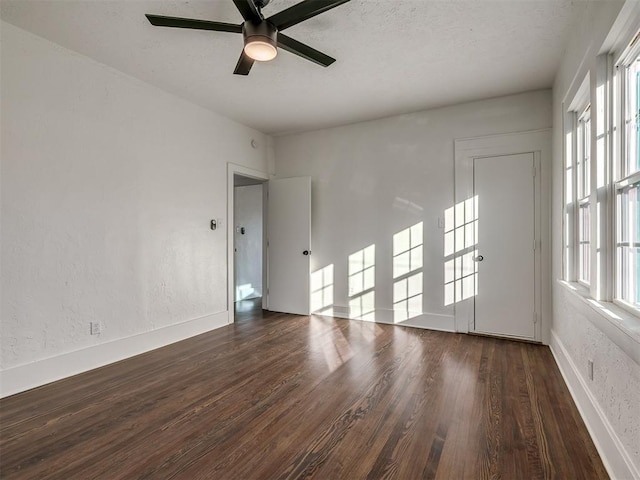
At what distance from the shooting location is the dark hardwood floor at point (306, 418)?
1.71m

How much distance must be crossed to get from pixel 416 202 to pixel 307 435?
124 inches

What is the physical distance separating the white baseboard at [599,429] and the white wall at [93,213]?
371 centimetres

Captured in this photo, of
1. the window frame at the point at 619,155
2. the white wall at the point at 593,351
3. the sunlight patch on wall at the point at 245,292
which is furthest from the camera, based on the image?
the sunlight patch on wall at the point at 245,292

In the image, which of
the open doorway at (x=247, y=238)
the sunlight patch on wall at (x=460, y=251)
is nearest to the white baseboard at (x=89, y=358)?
the open doorway at (x=247, y=238)

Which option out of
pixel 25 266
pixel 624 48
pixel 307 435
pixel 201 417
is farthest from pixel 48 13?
pixel 624 48

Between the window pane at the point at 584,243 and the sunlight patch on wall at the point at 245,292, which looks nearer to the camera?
the window pane at the point at 584,243

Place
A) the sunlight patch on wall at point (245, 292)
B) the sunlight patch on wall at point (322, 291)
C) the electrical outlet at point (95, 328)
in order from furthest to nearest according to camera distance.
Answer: the sunlight patch on wall at point (245, 292) < the sunlight patch on wall at point (322, 291) < the electrical outlet at point (95, 328)

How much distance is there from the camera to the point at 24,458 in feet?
5.87

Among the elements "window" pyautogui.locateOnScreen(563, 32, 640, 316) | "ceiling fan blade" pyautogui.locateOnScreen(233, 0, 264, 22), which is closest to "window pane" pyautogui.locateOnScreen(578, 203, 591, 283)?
"window" pyautogui.locateOnScreen(563, 32, 640, 316)

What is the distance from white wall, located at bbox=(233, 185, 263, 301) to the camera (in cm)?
652

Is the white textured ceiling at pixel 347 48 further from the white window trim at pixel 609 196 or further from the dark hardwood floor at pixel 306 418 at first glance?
the dark hardwood floor at pixel 306 418

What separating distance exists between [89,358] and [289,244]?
2845 mm

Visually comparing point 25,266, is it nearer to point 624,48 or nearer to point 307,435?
point 307,435

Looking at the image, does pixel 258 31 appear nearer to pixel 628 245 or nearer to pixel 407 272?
pixel 628 245
